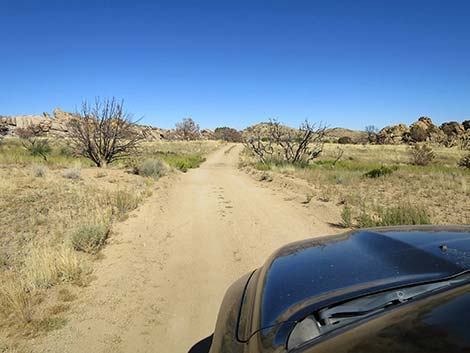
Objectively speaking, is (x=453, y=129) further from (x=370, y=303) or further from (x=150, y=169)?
(x=370, y=303)

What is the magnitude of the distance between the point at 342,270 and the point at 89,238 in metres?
5.75

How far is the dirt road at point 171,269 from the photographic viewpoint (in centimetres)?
381

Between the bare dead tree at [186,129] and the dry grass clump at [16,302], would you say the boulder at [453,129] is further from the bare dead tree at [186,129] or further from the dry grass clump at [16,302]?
the dry grass clump at [16,302]

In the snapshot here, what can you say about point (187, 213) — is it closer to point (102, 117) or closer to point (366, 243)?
point (366, 243)

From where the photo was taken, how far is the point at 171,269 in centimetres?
572

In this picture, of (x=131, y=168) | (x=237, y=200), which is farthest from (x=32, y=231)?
(x=131, y=168)

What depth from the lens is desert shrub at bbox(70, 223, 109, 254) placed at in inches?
249

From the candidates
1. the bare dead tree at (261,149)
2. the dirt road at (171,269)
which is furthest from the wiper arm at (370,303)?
the bare dead tree at (261,149)

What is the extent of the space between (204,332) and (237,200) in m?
8.03

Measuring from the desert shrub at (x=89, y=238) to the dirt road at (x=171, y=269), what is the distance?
0.26 meters

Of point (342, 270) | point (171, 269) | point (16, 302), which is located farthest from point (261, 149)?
point (342, 270)

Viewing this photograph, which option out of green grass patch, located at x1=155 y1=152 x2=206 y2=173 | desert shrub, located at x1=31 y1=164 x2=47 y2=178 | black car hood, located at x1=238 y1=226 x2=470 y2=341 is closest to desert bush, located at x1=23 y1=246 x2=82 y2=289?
black car hood, located at x1=238 y1=226 x2=470 y2=341

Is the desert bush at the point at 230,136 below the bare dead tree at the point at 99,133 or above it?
above

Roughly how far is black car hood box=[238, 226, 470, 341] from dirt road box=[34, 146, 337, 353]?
1.97m
